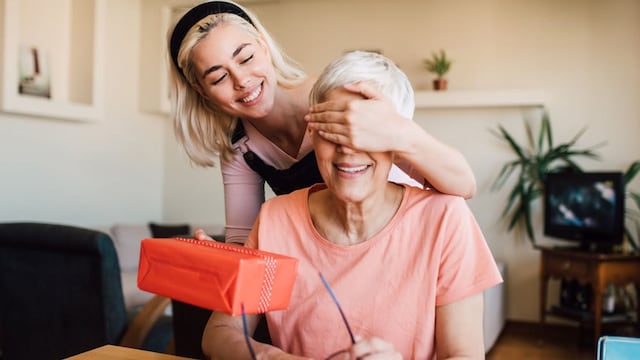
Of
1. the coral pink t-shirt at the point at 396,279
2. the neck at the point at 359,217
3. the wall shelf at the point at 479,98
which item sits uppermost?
the wall shelf at the point at 479,98

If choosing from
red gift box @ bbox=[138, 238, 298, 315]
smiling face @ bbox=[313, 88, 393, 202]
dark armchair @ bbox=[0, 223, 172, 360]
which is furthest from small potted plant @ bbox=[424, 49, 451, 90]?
red gift box @ bbox=[138, 238, 298, 315]

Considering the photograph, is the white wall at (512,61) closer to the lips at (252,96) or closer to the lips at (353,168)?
the lips at (252,96)

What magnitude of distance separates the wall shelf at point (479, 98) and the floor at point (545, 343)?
1.71 meters

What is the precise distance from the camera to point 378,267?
125cm

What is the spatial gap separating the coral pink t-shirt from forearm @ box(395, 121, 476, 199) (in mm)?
39

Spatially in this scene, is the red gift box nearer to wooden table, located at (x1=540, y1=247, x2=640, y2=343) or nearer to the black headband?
the black headband

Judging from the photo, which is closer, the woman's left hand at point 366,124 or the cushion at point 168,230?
the woman's left hand at point 366,124

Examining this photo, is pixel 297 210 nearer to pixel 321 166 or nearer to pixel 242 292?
pixel 321 166

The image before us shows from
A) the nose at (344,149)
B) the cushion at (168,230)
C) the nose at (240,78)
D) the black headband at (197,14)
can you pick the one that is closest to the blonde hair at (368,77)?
the nose at (344,149)

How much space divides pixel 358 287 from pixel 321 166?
239mm

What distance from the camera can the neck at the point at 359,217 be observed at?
1.28 m

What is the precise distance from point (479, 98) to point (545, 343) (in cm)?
188

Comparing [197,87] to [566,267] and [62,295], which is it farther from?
[566,267]

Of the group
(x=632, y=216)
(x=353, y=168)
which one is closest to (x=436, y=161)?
(x=353, y=168)
